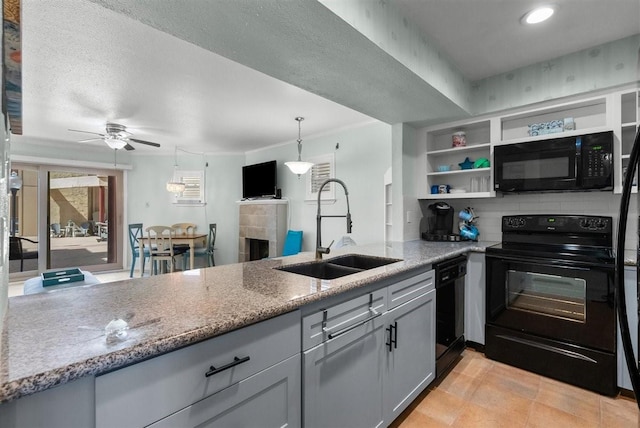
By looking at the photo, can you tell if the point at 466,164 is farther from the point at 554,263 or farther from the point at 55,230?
the point at 55,230

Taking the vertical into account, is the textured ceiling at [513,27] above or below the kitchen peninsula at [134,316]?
above

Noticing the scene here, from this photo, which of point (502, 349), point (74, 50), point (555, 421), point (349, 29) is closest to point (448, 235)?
point (502, 349)

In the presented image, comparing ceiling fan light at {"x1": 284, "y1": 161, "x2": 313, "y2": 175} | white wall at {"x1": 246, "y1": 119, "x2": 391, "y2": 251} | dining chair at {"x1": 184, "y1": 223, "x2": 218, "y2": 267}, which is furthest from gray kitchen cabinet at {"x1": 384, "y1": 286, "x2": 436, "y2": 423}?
dining chair at {"x1": 184, "y1": 223, "x2": 218, "y2": 267}

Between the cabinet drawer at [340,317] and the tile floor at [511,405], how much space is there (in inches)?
31.3

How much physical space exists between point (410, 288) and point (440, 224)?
1.54m

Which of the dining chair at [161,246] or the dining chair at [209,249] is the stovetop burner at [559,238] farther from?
the dining chair at [209,249]

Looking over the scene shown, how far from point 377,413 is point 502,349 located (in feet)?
4.66

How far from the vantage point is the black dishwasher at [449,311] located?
2.15 metres

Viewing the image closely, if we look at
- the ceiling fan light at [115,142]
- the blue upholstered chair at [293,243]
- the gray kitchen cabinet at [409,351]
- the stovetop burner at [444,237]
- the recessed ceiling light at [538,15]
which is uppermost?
the recessed ceiling light at [538,15]

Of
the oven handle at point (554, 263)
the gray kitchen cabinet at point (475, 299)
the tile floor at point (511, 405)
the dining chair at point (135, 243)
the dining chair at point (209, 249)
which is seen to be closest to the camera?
the tile floor at point (511, 405)

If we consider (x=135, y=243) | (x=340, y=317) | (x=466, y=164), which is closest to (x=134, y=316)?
(x=340, y=317)

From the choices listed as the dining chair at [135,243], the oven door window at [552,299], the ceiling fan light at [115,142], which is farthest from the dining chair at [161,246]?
the oven door window at [552,299]

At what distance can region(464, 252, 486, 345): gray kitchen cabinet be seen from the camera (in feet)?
8.32

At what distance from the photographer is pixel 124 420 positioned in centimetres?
74
